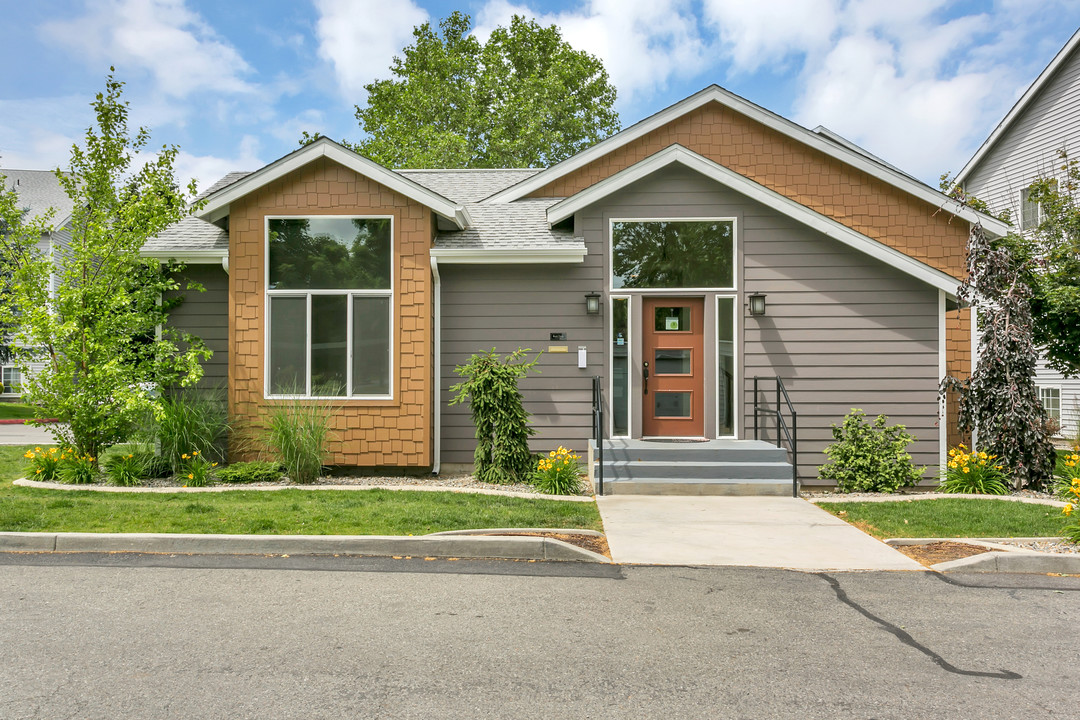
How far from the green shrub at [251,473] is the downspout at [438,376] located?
206cm

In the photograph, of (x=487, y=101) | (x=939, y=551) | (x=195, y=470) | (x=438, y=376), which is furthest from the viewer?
(x=487, y=101)

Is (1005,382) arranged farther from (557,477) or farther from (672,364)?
(557,477)

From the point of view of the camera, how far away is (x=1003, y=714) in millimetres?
3125

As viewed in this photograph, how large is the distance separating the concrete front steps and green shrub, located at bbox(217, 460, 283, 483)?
400 cm

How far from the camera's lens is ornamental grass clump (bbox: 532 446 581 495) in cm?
855

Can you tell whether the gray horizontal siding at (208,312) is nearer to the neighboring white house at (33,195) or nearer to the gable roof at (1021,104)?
the gable roof at (1021,104)

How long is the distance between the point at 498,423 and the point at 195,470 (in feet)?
12.1

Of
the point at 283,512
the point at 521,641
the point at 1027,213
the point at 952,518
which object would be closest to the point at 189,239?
the point at 283,512

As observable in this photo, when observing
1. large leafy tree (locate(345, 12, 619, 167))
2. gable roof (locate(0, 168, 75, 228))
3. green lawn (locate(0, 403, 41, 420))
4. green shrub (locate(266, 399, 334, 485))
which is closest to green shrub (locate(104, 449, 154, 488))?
green shrub (locate(266, 399, 334, 485))

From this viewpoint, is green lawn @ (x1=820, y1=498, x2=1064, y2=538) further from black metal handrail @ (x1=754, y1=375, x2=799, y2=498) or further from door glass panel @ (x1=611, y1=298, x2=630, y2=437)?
door glass panel @ (x1=611, y1=298, x2=630, y2=437)

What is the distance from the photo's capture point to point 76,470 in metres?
8.79

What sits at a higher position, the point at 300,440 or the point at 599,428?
the point at 599,428

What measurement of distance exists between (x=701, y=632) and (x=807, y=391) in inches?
262

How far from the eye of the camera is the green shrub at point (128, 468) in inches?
346
